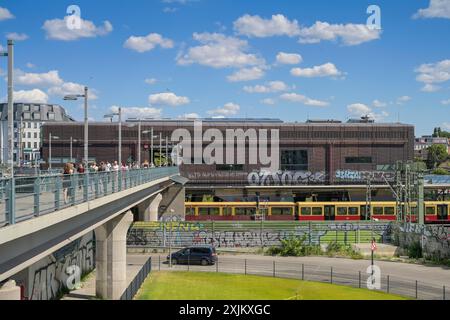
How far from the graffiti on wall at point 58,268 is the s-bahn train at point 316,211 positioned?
2036cm

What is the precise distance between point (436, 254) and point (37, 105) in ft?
274

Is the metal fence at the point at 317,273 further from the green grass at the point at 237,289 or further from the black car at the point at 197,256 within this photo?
the green grass at the point at 237,289

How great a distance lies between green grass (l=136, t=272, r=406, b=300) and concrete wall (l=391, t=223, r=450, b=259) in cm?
1208

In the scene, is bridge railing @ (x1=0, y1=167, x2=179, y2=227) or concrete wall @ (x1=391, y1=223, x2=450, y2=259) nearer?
bridge railing @ (x1=0, y1=167, x2=179, y2=227)

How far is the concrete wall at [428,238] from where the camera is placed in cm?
3900

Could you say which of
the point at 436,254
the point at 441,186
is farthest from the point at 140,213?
the point at 441,186

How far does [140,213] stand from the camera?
58.8 m

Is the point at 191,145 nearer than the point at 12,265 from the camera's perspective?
No

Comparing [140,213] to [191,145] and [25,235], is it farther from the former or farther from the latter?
[25,235]

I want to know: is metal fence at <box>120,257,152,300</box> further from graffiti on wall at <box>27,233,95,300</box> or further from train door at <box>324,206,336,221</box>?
train door at <box>324,206,336,221</box>

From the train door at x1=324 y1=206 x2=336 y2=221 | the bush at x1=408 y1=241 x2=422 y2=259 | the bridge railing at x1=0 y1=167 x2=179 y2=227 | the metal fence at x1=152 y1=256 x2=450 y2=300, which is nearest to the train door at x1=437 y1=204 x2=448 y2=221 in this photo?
the train door at x1=324 y1=206 x2=336 y2=221

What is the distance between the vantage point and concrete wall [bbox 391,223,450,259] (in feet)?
128

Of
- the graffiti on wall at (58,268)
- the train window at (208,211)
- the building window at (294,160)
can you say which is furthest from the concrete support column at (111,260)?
the building window at (294,160)
